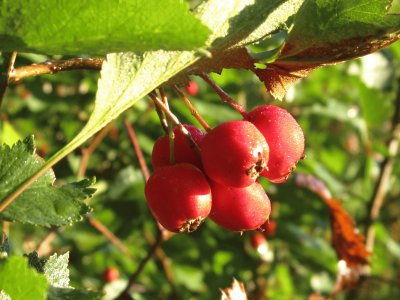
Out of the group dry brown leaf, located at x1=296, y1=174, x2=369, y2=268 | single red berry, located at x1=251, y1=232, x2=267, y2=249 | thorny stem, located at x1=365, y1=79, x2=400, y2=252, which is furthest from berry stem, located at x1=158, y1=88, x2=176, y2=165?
thorny stem, located at x1=365, y1=79, x2=400, y2=252

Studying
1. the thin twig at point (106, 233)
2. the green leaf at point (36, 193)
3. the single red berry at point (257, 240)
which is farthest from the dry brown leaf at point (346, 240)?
the green leaf at point (36, 193)

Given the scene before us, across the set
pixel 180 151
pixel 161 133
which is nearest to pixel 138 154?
pixel 161 133

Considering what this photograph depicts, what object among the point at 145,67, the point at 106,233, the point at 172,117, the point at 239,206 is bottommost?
the point at 106,233

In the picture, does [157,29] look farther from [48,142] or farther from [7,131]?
[48,142]

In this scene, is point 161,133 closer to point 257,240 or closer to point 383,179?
point 257,240

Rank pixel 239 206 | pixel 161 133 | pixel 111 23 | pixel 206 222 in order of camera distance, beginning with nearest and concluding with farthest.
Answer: pixel 111 23 < pixel 239 206 < pixel 161 133 < pixel 206 222

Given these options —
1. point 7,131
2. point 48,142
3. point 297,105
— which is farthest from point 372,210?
point 7,131

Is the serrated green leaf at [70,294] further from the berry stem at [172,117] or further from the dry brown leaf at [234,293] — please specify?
the dry brown leaf at [234,293]

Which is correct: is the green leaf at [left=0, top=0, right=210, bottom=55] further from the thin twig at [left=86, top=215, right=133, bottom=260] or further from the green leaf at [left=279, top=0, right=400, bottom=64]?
the thin twig at [left=86, top=215, right=133, bottom=260]
